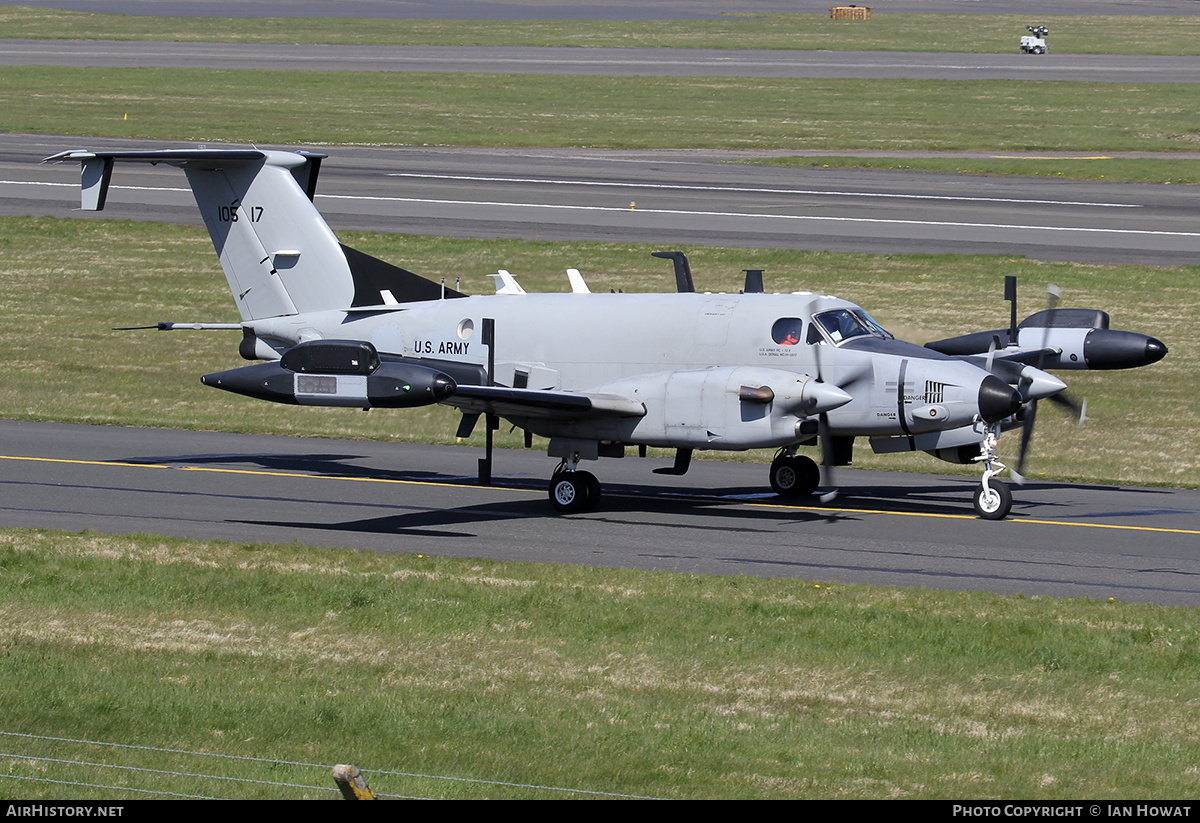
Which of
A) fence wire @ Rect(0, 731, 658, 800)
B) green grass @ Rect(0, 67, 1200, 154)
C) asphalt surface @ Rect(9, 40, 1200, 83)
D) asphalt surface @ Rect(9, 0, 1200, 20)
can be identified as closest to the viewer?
fence wire @ Rect(0, 731, 658, 800)

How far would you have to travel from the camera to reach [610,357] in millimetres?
21125

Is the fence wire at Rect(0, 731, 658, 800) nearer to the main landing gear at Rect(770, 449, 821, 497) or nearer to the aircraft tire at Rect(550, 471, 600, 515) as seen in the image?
the aircraft tire at Rect(550, 471, 600, 515)

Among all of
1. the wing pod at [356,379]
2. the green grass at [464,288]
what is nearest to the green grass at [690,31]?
the green grass at [464,288]

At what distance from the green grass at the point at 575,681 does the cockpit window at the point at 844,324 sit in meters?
5.28

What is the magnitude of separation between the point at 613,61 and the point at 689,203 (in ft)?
157

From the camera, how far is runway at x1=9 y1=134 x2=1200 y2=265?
41094mm

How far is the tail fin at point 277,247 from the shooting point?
23.2 meters

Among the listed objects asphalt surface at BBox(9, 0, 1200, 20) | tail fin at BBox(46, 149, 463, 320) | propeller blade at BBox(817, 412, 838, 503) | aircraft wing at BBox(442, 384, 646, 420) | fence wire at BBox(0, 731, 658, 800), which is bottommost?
fence wire at BBox(0, 731, 658, 800)

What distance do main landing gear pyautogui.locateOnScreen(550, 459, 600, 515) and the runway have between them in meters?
20.8

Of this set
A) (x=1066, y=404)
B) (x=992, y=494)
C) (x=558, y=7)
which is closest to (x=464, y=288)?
(x=1066, y=404)

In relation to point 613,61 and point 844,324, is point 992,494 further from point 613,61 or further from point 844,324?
point 613,61

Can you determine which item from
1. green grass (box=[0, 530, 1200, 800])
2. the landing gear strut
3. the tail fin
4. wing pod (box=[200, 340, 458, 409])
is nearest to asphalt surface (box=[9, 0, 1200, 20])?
the tail fin

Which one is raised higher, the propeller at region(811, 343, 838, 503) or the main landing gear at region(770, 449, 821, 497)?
the propeller at region(811, 343, 838, 503)

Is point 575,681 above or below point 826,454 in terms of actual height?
below
